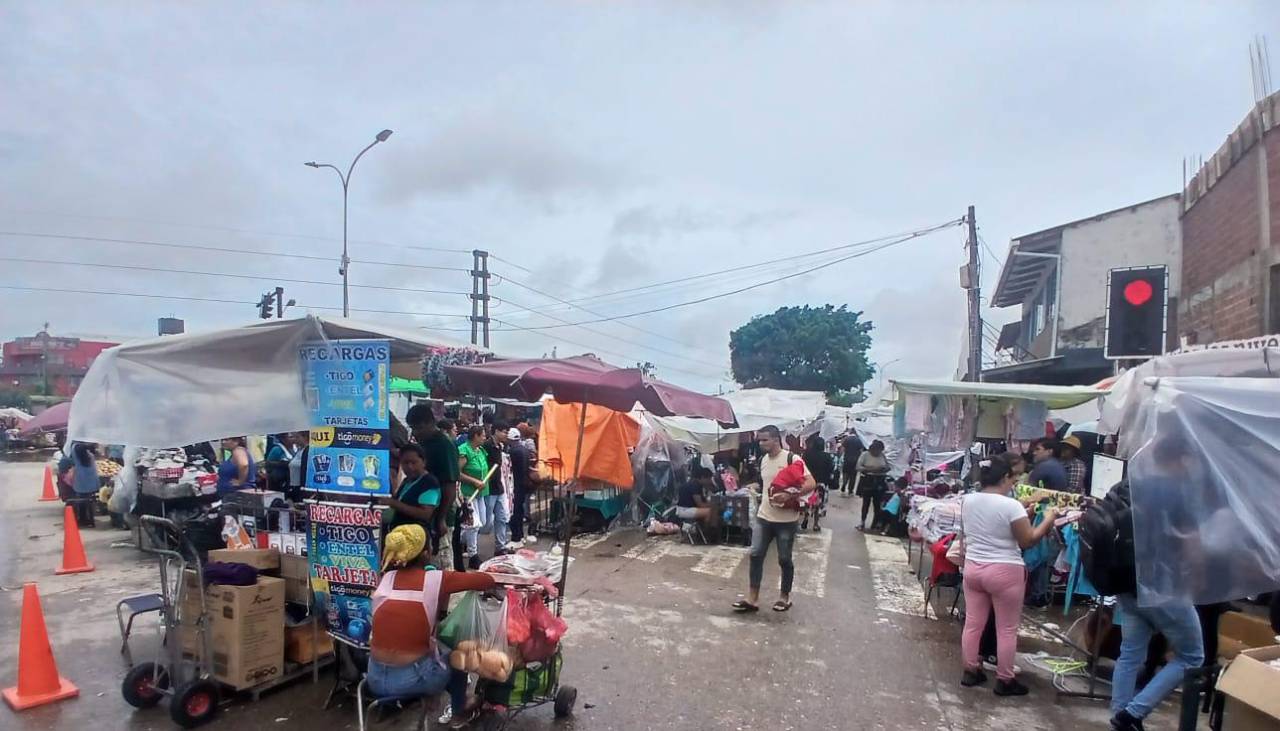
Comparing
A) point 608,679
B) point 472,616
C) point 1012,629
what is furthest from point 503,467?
point 1012,629

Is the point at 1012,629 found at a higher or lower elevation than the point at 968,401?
lower

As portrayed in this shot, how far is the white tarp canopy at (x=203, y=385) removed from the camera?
4.26 metres

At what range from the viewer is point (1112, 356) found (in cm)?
875

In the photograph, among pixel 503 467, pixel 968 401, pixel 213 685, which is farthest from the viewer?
pixel 968 401

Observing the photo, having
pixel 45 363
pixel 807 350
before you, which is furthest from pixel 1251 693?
pixel 45 363

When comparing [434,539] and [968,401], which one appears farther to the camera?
[968,401]

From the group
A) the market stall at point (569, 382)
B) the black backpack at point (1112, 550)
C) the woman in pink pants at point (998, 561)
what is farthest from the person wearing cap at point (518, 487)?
the black backpack at point (1112, 550)

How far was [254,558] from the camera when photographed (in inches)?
194

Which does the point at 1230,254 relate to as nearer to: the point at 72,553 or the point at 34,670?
the point at 34,670

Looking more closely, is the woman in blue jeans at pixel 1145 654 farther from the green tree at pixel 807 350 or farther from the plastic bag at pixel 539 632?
the green tree at pixel 807 350

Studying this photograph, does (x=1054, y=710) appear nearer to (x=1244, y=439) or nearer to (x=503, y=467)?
(x=1244, y=439)

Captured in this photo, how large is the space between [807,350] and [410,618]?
126 feet

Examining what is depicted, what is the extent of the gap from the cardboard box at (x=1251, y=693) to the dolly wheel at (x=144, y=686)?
18.9ft

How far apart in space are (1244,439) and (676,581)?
5540 mm
